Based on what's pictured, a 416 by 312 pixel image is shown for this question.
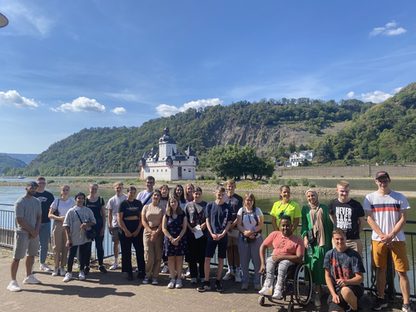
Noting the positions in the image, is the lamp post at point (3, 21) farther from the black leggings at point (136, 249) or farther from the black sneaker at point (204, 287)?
the black sneaker at point (204, 287)

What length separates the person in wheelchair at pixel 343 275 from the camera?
4520 millimetres

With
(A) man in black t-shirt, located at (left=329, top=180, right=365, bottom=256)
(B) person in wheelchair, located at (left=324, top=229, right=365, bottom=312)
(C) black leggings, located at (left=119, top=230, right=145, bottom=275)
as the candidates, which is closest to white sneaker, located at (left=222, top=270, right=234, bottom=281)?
(C) black leggings, located at (left=119, top=230, right=145, bottom=275)

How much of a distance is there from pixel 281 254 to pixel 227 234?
4.35 feet

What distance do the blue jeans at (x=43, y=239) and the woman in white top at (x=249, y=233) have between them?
4497 millimetres

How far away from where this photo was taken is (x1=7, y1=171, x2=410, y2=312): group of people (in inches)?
193

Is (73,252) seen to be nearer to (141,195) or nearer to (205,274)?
(141,195)

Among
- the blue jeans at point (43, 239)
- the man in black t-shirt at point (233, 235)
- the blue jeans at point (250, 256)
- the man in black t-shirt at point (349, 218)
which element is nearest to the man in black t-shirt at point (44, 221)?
the blue jeans at point (43, 239)

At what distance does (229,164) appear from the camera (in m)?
61.3

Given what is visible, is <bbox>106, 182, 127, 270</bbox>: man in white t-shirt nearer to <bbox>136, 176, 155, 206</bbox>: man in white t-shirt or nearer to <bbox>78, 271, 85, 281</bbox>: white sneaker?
<bbox>136, 176, 155, 206</bbox>: man in white t-shirt

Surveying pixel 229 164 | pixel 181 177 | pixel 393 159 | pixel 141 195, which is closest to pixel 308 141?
pixel 393 159

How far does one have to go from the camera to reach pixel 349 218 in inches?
199

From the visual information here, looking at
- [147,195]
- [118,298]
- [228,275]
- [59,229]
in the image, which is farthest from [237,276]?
[59,229]

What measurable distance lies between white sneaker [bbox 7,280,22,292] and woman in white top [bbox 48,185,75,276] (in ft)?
3.27

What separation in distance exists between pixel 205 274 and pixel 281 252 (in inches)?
61.4
